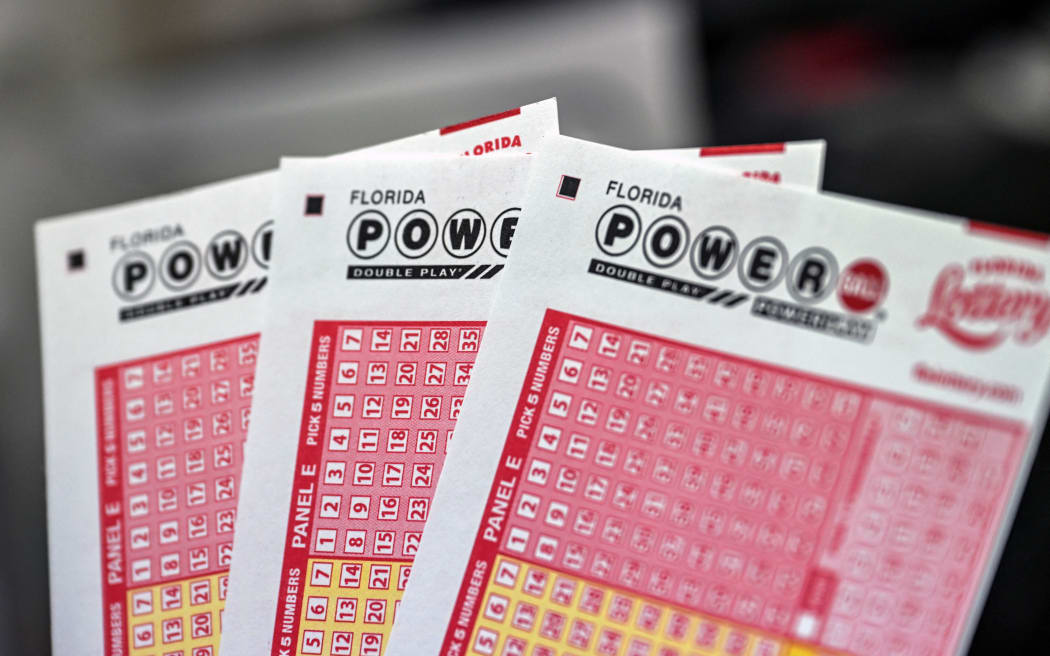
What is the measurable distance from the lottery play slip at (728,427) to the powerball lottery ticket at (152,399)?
0.10 m

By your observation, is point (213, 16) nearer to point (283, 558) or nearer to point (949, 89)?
point (949, 89)

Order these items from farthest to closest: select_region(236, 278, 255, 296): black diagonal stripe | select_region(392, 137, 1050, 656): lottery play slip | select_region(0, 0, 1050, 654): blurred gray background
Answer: select_region(0, 0, 1050, 654): blurred gray background
select_region(236, 278, 255, 296): black diagonal stripe
select_region(392, 137, 1050, 656): lottery play slip

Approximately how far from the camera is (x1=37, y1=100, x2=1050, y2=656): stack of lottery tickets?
1.37ft

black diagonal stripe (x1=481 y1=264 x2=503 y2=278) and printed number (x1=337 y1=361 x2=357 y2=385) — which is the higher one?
black diagonal stripe (x1=481 y1=264 x2=503 y2=278)

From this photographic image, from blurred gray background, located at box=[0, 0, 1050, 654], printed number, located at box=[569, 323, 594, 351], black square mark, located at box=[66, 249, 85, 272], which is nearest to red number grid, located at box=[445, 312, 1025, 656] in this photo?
printed number, located at box=[569, 323, 594, 351]

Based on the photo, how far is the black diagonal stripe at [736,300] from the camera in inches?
17.4

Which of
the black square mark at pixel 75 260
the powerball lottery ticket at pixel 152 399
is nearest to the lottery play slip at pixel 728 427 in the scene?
the powerball lottery ticket at pixel 152 399

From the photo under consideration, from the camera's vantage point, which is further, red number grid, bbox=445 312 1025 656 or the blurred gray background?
the blurred gray background

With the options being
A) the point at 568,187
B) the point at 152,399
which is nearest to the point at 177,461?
the point at 152,399

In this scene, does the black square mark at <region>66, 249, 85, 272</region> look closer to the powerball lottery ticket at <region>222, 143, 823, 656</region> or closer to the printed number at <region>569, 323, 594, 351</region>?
the powerball lottery ticket at <region>222, 143, 823, 656</region>

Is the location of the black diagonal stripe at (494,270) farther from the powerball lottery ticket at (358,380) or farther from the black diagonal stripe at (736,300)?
the black diagonal stripe at (736,300)

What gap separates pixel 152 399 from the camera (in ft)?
1.73

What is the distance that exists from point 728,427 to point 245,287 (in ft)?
0.90

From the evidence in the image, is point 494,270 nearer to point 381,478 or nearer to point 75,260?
point 381,478
